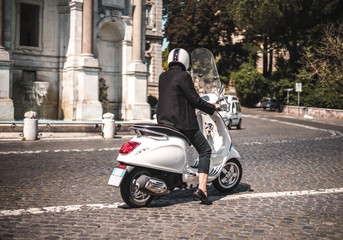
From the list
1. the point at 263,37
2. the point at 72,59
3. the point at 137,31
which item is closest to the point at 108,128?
the point at 72,59

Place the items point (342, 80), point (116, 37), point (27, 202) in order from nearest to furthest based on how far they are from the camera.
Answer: point (27, 202) → point (116, 37) → point (342, 80)

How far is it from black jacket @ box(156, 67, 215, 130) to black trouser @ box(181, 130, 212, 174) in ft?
0.33

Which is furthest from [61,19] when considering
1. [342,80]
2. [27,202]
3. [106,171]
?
[342,80]

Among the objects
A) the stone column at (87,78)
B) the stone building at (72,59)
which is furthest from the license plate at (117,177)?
the stone column at (87,78)

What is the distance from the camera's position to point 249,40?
2188 inches

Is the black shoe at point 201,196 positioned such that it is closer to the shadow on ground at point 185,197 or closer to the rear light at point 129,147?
the shadow on ground at point 185,197

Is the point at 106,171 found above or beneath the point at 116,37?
beneath

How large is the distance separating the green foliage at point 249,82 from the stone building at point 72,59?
30.2 m

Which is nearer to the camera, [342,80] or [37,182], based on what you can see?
[37,182]

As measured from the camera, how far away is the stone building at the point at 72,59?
20.3 metres

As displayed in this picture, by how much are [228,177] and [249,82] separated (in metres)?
46.4

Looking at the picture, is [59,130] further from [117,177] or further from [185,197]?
[117,177]

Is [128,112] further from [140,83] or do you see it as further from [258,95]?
A: [258,95]

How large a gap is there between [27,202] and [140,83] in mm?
17503
